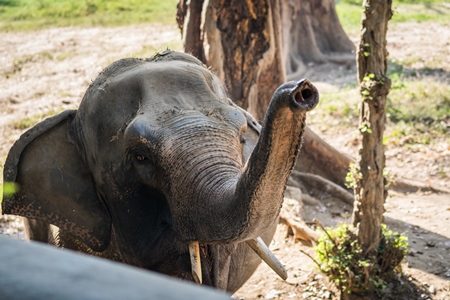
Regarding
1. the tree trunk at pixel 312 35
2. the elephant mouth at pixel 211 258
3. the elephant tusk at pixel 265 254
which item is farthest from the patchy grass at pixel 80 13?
the elephant tusk at pixel 265 254

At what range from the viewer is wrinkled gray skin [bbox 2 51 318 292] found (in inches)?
144

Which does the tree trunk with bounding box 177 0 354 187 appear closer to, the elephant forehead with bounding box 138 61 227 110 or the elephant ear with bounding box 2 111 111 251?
the elephant forehead with bounding box 138 61 227 110

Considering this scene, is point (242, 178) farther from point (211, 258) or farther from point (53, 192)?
point (53, 192)

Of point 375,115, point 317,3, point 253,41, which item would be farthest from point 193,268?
point 317,3

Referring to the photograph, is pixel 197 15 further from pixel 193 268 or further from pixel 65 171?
pixel 193 268

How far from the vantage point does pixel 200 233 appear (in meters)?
3.79

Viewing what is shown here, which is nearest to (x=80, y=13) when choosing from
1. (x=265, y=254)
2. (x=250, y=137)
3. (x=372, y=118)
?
(x=372, y=118)

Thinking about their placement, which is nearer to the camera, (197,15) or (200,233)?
(200,233)

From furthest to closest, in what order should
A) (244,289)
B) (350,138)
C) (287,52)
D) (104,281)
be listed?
1. (287,52)
2. (350,138)
3. (244,289)
4. (104,281)

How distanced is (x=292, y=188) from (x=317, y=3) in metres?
8.61

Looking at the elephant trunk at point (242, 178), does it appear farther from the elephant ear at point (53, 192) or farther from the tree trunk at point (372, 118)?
the tree trunk at point (372, 118)

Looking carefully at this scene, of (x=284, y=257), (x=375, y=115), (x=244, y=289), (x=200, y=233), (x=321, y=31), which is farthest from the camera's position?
(x=321, y=31)

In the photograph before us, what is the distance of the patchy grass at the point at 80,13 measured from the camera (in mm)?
17797

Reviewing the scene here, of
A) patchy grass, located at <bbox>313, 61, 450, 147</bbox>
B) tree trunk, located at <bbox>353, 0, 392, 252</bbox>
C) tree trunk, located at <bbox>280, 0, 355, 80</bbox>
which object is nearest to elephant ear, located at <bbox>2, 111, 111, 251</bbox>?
tree trunk, located at <bbox>353, 0, 392, 252</bbox>
